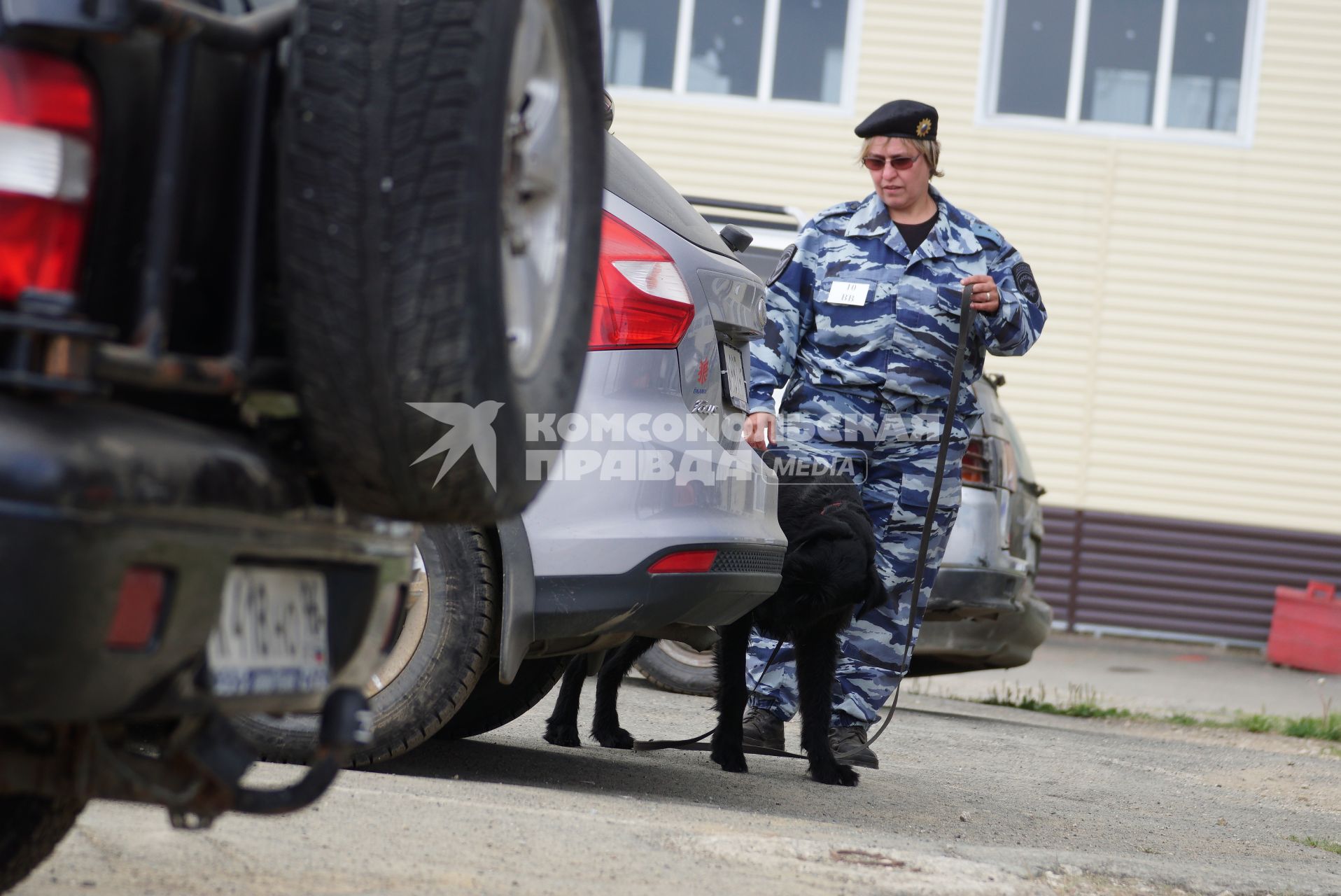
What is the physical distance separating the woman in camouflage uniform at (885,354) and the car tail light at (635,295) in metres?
1.36

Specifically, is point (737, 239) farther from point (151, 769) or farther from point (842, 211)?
point (151, 769)

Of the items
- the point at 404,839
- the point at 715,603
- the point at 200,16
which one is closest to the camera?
the point at 200,16

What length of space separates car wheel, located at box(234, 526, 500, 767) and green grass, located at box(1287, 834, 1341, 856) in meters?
2.36

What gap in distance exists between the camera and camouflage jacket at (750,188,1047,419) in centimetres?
495

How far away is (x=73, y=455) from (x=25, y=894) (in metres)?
1.17

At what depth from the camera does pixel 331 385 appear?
1840 mm

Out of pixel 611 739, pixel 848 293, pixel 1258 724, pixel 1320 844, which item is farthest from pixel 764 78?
pixel 1320 844

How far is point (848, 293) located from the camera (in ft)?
16.3

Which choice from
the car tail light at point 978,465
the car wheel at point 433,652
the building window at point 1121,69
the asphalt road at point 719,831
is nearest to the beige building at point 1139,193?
the building window at point 1121,69

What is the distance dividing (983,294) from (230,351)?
348cm

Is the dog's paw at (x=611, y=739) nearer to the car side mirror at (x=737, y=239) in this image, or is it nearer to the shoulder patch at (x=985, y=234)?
the car side mirror at (x=737, y=239)

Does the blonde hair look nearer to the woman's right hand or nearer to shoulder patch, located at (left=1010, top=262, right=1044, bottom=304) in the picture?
shoulder patch, located at (left=1010, top=262, right=1044, bottom=304)

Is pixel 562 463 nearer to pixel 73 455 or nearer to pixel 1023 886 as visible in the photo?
pixel 1023 886

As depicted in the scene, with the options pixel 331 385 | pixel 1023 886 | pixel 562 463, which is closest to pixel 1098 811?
pixel 1023 886
